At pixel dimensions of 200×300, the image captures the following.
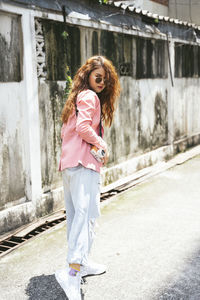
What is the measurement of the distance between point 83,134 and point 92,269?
1406 millimetres

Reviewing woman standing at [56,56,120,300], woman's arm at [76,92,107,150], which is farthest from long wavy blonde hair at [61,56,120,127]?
woman's arm at [76,92,107,150]

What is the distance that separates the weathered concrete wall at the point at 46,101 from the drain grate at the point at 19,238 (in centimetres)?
18

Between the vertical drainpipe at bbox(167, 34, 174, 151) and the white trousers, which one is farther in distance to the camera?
the vertical drainpipe at bbox(167, 34, 174, 151)

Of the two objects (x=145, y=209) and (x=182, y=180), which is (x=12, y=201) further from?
(x=182, y=180)

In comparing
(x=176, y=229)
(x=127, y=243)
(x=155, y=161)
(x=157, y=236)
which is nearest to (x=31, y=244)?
(x=127, y=243)

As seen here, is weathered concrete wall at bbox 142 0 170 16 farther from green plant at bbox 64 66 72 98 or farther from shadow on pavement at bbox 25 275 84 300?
shadow on pavement at bbox 25 275 84 300

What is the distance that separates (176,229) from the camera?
194 inches

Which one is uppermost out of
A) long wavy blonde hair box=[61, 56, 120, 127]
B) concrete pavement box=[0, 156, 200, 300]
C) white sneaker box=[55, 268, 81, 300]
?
long wavy blonde hair box=[61, 56, 120, 127]

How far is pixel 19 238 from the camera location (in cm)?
468

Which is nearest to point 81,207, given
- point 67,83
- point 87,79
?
point 87,79

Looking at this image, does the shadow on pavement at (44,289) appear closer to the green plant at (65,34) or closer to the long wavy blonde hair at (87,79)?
the long wavy blonde hair at (87,79)

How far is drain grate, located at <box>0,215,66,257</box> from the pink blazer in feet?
5.29

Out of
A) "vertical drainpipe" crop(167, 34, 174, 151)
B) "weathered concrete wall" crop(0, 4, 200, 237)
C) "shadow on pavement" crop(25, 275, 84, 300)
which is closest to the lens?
"shadow on pavement" crop(25, 275, 84, 300)

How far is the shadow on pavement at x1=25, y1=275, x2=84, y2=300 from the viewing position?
3396 mm
